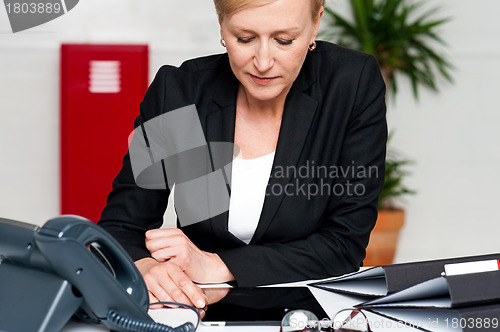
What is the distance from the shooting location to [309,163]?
5.57 feet

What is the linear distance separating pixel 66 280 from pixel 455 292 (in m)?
0.65

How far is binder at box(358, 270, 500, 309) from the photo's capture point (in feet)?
3.51

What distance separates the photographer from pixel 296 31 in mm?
1475

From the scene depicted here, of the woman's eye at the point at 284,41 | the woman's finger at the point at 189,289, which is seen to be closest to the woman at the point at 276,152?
the woman's eye at the point at 284,41

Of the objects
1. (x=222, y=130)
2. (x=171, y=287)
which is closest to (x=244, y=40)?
(x=222, y=130)

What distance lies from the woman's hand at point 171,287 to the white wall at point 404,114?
2290 millimetres

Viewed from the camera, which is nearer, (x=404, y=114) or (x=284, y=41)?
(x=284, y=41)

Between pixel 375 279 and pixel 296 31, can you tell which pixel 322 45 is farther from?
pixel 375 279

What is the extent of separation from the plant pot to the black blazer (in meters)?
1.88

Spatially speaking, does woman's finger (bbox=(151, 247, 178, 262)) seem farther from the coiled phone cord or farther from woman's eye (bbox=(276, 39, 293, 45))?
woman's eye (bbox=(276, 39, 293, 45))

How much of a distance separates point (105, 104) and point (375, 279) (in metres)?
2.37

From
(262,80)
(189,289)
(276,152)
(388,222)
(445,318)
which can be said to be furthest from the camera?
(388,222)

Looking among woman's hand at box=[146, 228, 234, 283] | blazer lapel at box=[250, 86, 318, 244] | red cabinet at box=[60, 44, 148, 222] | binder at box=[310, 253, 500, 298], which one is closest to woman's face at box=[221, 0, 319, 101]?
blazer lapel at box=[250, 86, 318, 244]

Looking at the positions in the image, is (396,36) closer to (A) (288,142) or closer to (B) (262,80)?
(A) (288,142)
